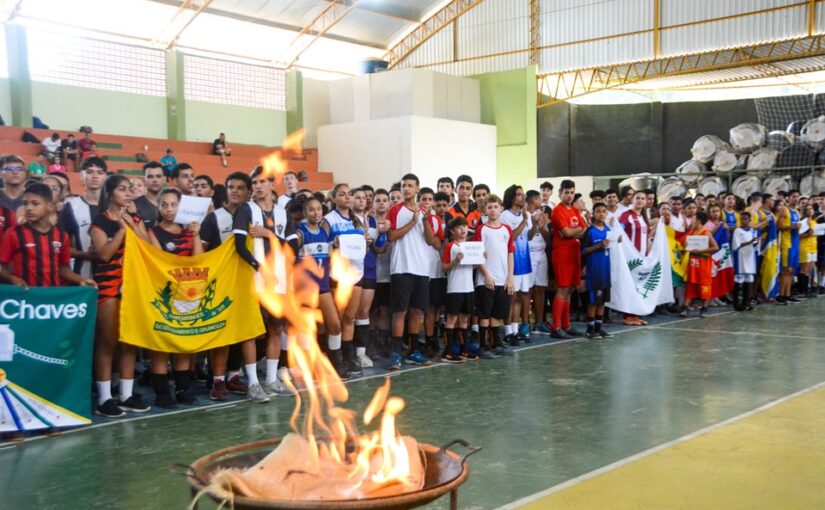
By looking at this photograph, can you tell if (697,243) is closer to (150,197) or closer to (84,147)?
(150,197)

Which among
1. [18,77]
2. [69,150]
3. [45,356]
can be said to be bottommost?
[45,356]

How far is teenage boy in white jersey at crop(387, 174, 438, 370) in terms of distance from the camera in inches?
324

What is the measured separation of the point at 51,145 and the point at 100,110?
12.7 feet

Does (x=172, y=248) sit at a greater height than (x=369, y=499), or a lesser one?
greater

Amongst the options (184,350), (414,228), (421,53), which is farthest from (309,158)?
(184,350)

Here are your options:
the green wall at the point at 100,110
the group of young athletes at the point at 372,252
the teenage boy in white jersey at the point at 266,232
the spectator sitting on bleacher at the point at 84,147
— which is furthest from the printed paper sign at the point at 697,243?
the green wall at the point at 100,110

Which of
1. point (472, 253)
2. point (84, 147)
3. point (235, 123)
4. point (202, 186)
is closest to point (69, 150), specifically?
point (84, 147)

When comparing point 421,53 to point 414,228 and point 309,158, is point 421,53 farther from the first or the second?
point 414,228

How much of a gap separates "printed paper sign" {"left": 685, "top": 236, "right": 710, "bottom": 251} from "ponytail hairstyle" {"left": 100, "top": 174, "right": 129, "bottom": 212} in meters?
8.85

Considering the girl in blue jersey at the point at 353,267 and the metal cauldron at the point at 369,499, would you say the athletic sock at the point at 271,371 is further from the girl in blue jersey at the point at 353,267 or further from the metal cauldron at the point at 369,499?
the metal cauldron at the point at 369,499

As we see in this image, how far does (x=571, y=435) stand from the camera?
17.8 feet

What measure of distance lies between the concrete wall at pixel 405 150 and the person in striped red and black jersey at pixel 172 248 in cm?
1531

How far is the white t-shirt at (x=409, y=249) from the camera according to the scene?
8.23 m

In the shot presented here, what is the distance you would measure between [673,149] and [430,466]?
24.1m
